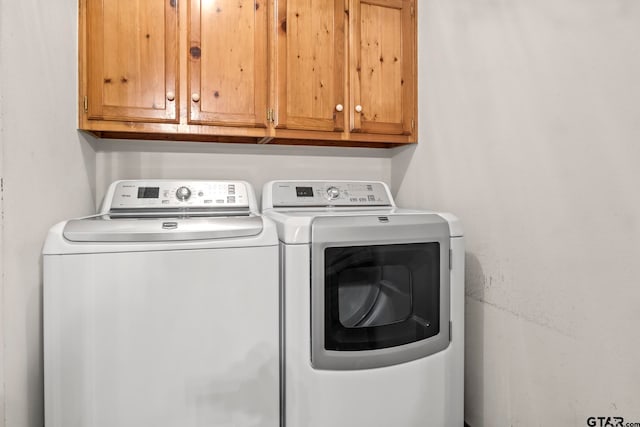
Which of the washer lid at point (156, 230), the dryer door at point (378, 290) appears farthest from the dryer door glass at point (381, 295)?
the washer lid at point (156, 230)

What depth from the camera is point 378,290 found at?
54.5 inches

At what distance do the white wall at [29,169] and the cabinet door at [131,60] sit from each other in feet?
0.41

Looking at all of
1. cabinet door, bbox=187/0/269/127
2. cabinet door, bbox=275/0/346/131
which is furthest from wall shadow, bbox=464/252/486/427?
cabinet door, bbox=187/0/269/127

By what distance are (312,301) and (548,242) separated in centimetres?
81

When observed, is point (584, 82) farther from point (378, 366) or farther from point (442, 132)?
point (378, 366)

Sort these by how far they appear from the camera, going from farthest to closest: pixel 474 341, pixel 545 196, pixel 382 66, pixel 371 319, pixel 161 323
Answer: pixel 382 66 → pixel 474 341 → pixel 371 319 → pixel 545 196 → pixel 161 323

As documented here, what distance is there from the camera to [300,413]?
47.4 inches

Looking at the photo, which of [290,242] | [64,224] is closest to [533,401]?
[290,242]

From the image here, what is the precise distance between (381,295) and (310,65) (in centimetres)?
116

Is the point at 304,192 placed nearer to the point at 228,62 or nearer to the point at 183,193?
the point at 183,193

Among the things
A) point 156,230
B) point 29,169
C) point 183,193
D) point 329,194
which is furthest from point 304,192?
point 29,169

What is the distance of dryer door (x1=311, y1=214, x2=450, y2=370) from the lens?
1.23 meters

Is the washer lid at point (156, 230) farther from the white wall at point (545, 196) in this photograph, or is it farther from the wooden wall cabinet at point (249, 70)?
the white wall at point (545, 196)

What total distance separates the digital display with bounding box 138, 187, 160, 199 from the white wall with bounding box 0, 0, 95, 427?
0.27 metres
